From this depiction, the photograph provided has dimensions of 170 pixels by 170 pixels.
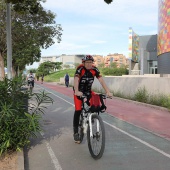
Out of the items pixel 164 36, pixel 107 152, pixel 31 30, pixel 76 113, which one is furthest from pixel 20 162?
pixel 164 36

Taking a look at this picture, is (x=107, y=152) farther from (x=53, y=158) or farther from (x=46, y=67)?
(x=46, y=67)

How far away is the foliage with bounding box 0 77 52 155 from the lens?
492cm

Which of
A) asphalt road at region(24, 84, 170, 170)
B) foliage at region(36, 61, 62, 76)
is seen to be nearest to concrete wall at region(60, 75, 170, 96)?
asphalt road at region(24, 84, 170, 170)

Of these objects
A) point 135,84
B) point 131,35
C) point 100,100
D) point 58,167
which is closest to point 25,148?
point 58,167

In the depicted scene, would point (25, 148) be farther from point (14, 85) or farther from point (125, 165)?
point (125, 165)

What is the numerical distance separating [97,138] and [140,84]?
40.2 feet

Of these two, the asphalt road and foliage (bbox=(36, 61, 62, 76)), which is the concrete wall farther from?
foliage (bbox=(36, 61, 62, 76))

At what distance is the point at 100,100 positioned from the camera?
17.6ft

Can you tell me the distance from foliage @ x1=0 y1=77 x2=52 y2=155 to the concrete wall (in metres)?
9.59

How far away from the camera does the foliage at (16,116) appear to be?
16.1ft

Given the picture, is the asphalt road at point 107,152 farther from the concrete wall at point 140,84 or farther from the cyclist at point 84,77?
the concrete wall at point 140,84

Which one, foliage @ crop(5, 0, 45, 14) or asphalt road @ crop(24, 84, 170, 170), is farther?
foliage @ crop(5, 0, 45, 14)

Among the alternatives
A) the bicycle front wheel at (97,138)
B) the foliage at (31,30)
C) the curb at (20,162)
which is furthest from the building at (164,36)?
the curb at (20,162)

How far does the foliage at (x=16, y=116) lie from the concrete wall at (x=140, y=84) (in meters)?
9.59
